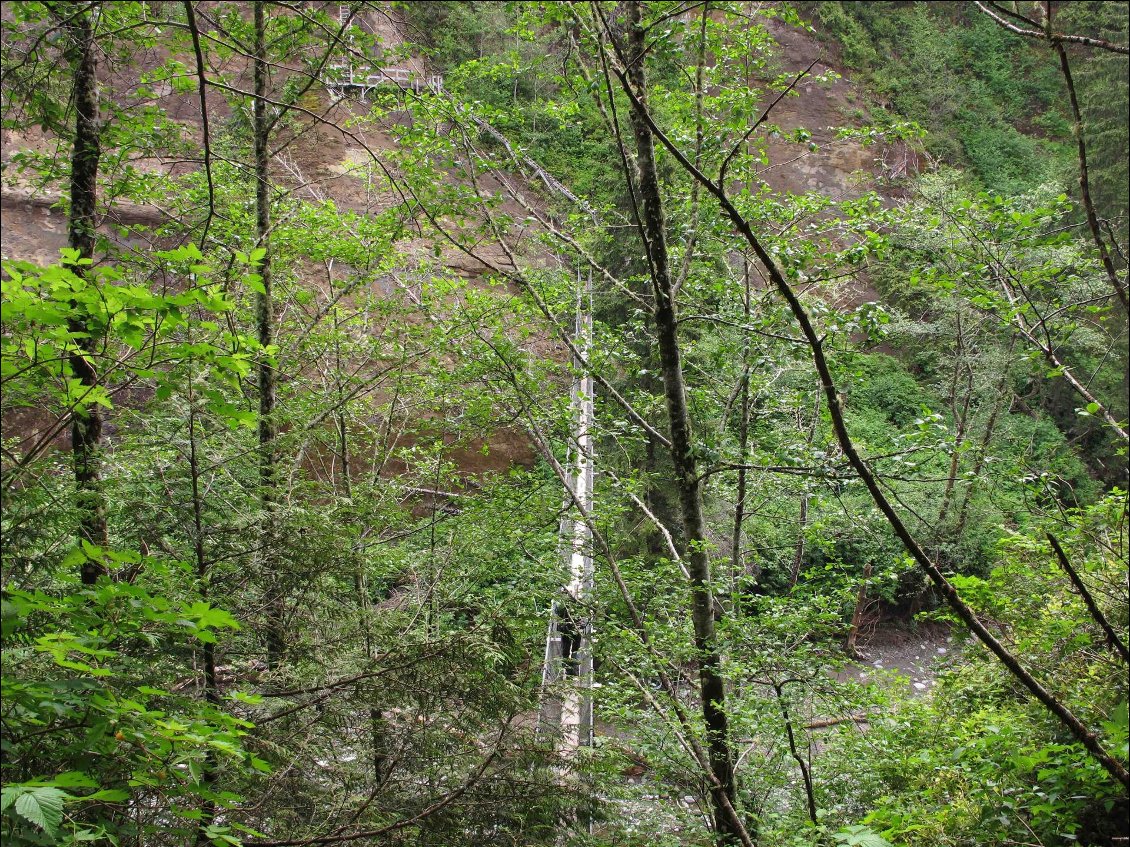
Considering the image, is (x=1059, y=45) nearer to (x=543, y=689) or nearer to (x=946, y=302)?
(x=543, y=689)

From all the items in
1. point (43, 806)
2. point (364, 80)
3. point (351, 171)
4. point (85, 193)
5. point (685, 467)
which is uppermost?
point (351, 171)

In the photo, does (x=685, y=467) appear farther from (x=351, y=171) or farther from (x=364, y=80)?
(x=351, y=171)

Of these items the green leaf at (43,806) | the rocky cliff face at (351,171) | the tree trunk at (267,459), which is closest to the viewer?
the green leaf at (43,806)

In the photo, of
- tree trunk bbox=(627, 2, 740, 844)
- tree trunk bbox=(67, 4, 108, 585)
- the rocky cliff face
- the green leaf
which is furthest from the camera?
the rocky cliff face

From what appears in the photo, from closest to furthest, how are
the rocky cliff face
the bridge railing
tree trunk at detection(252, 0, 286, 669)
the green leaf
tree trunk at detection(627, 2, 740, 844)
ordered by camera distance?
the green leaf → tree trunk at detection(252, 0, 286, 669) → the bridge railing → tree trunk at detection(627, 2, 740, 844) → the rocky cliff face

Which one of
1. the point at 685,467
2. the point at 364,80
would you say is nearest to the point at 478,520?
the point at 685,467

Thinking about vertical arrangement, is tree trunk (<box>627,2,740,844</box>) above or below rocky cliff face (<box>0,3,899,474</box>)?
below

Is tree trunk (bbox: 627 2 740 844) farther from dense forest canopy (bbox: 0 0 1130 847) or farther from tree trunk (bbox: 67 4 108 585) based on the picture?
tree trunk (bbox: 67 4 108 585)

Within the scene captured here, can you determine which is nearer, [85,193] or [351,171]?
[85,193]

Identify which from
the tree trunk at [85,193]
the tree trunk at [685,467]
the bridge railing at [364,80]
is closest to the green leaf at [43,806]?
the tree trunk at [85,193]

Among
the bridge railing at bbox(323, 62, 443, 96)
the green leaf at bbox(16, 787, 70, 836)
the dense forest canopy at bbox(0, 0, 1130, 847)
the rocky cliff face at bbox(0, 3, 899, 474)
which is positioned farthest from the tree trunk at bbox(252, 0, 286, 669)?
the rocky cliff face at bbox(0, 3, 899, 474)

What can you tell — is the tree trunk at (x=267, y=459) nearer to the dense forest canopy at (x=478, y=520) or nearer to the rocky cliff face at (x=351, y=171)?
the dense forest canopy at (x=478, y=520)

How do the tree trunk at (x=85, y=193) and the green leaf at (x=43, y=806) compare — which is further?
the tree trunk at (x=85, y=193)

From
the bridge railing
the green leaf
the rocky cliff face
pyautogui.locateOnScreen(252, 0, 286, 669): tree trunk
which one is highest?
the rocky cliff face
